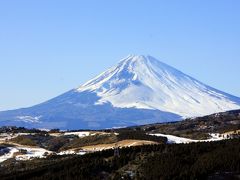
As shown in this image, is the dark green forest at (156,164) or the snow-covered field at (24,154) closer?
the dark green forest at (156,164)

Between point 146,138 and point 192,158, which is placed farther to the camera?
point 146,138

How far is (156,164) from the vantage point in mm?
42938

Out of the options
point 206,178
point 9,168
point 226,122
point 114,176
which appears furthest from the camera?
point 226,122

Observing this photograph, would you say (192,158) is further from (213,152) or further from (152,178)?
(152,178)

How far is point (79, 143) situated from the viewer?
81.1m

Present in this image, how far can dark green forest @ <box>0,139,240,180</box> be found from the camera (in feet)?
132

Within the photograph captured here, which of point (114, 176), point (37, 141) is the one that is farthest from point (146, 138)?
point (114, 176)

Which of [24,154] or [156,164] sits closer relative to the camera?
[156,164]

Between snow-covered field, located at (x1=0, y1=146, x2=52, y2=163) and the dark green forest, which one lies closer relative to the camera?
the dark green forest

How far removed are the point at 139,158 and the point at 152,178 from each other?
6237mm

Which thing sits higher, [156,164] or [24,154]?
[24,154]

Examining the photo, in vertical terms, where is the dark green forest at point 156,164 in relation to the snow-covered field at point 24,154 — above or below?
below

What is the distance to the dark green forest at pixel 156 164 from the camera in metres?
40.2

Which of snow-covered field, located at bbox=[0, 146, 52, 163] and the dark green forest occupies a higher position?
snow-covered field, located at bbox=[0, 146, 52, 163]
